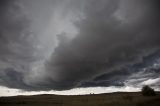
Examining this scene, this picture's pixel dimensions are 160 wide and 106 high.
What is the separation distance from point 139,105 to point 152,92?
43.3 m

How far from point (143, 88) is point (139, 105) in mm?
45550

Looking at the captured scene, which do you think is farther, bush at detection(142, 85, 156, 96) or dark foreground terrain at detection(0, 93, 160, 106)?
bush at detection(142, 85, 156, 96)

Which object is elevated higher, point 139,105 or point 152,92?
point 152,92

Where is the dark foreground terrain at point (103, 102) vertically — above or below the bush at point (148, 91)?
below

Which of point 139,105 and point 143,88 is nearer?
point 139,105

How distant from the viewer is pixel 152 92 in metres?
73.9

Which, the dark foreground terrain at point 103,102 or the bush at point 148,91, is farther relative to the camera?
the bush at point 148,91

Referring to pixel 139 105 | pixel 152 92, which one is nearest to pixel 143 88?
pixel 152 92

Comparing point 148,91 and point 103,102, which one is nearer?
point 103,102

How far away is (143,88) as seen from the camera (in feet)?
255

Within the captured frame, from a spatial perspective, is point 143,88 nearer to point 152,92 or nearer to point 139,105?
point 152,92

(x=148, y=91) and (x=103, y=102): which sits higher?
(x=148, y=91)

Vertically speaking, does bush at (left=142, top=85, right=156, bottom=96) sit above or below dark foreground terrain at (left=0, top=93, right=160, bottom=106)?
above
